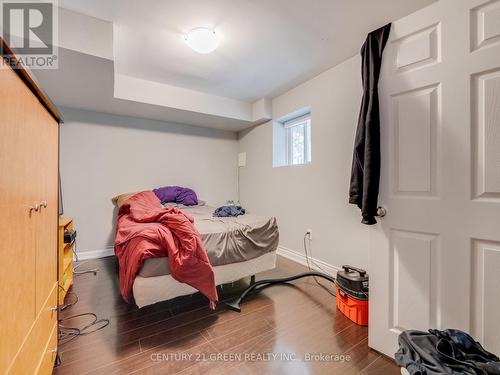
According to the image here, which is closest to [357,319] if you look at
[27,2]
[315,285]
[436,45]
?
[315,285]

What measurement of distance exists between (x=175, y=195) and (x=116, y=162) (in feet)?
3.23

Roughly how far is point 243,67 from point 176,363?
2.76 meters

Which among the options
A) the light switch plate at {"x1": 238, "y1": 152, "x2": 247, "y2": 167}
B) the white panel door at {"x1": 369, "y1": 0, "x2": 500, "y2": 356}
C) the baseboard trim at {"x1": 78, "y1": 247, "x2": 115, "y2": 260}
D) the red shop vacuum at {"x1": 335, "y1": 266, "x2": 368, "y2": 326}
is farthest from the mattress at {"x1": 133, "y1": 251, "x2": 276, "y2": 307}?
the light switch plate at {"x1": 238, "y1": 152, "x2": 247, "y2": 167}

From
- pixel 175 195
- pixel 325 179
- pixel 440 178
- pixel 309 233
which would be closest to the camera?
pixel 440 178

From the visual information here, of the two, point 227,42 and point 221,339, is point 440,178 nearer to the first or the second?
point 221,339

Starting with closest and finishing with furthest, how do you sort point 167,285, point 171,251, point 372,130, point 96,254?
point 372,130 < point 171,251 < point 167,285 < point 96,254

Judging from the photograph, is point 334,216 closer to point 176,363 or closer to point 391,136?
point 391,136

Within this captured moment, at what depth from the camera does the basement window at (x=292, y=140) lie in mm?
3203

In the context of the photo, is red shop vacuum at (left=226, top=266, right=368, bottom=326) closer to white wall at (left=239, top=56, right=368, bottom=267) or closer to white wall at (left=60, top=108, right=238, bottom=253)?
white wall at (left=239, top=56, right=368, bottom=267)

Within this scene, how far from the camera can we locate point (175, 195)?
341cm

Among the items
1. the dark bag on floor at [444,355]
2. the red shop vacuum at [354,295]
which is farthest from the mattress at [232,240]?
the dark bag on floor at [444,355]

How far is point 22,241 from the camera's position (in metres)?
0.80

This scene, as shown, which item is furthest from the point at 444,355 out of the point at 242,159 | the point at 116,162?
the point at 116,162

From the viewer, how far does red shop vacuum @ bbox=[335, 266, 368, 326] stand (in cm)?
169
